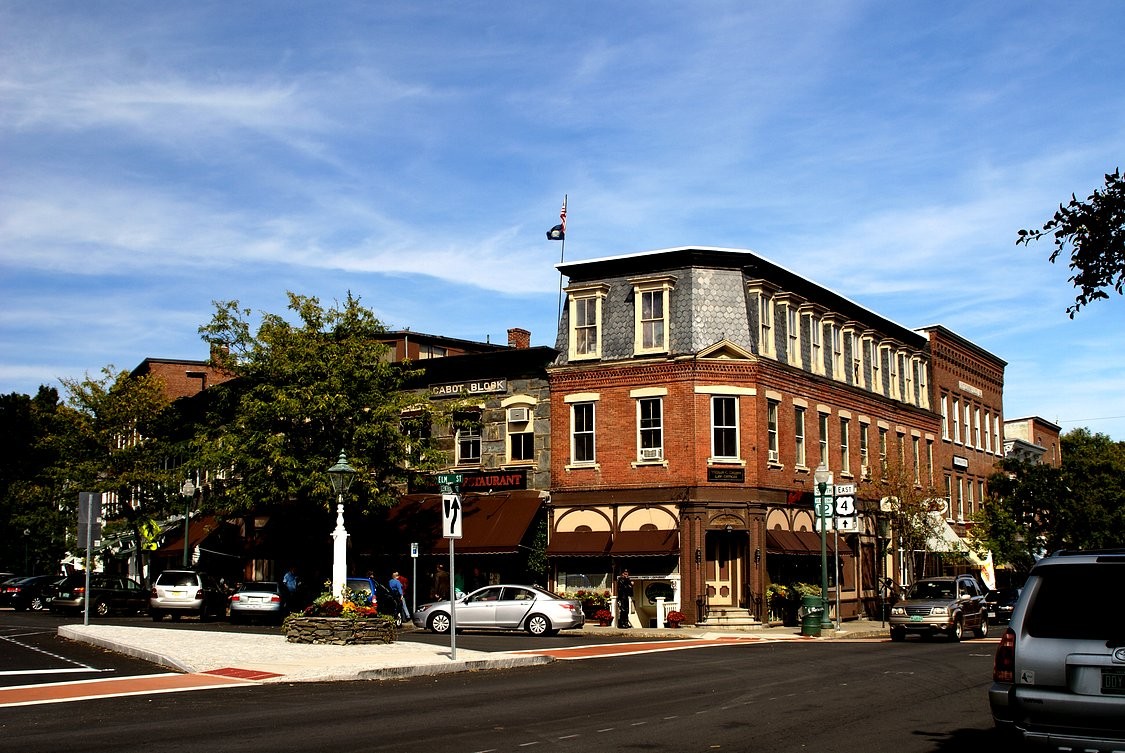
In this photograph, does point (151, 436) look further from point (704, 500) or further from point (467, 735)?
point (467, 735)

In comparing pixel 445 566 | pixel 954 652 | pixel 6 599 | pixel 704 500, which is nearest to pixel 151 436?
pixel 6 599

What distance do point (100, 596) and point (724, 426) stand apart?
23204 millimetres

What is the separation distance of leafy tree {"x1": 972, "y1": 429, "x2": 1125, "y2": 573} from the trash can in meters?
20.5

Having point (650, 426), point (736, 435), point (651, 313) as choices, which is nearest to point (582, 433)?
point (650, 426)

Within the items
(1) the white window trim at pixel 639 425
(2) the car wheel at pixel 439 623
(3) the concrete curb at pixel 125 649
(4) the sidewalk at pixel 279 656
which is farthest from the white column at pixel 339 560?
(1) the white window trim at pixel 639 425

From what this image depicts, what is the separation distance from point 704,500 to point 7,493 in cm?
4710

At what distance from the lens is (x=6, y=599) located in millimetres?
51344

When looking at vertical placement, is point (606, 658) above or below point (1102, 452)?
below

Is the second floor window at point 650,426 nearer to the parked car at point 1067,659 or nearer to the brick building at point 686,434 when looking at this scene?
the brick building at point 686,434

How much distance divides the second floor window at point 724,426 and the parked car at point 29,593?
28.1 metres

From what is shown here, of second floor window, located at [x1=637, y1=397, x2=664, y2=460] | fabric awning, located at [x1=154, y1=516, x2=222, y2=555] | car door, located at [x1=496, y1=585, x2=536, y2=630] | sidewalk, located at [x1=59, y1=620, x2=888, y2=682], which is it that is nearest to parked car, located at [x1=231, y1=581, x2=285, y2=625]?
sidewalk, located at [x1=59, y1=620, x2=888, y2=682]

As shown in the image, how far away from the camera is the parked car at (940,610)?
104 feet

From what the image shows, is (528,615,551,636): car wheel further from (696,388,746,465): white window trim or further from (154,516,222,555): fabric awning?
(154,516,222,555): fabric awning

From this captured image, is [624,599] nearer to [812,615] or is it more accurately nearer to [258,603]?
[812,615]
